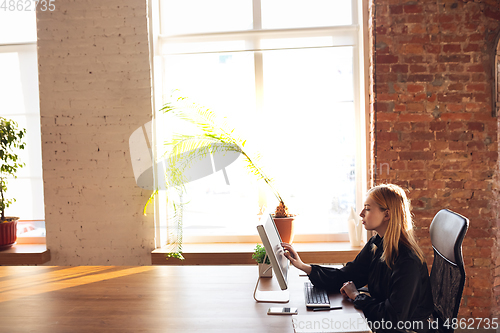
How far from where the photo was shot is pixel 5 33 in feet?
12.4

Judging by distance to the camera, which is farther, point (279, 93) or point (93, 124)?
point (279, 93)

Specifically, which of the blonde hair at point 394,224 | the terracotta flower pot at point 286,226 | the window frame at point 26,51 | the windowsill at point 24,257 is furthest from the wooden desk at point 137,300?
the window frame at point 26,51

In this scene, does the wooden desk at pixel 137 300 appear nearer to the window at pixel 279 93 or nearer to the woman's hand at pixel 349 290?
the woman's hand at pixel 349 290

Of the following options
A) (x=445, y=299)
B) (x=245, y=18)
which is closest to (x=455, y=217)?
(x=445, y=299)

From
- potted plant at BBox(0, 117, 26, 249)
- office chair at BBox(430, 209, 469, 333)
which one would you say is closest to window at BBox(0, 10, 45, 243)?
potted plant at BBox(0, 117, 26, 249)

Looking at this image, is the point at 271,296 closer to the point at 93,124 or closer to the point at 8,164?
the point at 93,124

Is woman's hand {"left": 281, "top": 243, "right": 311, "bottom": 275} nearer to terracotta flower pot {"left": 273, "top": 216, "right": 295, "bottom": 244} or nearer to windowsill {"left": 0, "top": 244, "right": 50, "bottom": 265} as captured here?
terracotta flower pot {"left": 273, "top": 216, "right": 295, "bottom": 244}

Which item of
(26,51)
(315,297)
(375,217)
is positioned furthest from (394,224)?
(26,51)

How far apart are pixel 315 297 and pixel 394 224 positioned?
1.66ft

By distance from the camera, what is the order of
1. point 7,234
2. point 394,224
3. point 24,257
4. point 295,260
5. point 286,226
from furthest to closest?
1. point 7,234
2. point 24,257
3. point 286,226
4. point 295,260
5. point 394,224

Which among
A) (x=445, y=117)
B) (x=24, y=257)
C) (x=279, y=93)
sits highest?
(x=279, y=93)

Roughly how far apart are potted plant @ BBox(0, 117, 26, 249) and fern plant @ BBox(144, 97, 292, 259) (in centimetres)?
131

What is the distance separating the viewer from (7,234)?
3.58 meters

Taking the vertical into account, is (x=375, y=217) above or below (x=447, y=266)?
above
